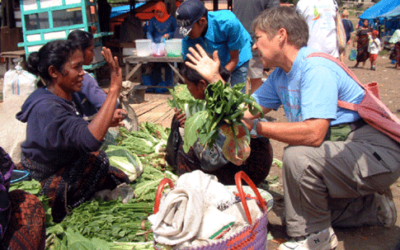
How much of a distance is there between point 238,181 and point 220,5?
53.5 feet

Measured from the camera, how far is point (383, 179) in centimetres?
240

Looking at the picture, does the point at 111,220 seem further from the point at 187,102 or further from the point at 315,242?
the point at 315,242

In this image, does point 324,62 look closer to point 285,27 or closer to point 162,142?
point 285,27

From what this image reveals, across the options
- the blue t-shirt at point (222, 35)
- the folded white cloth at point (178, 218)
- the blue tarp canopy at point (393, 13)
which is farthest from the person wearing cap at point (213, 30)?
the blue tarp canopy at point (393, 13)

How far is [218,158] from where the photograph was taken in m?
2.97

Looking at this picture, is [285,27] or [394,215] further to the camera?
[394,215]

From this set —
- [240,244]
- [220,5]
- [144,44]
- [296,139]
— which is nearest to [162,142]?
[296,139]

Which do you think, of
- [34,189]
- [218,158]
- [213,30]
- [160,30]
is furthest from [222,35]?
[160,30]

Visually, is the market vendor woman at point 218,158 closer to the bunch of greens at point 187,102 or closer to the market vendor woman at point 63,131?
the bunch of greens at point 187,102

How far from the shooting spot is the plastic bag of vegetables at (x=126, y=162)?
3.58 metres

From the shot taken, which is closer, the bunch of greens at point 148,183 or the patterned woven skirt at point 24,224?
the patterned woven skirt at point 24,224

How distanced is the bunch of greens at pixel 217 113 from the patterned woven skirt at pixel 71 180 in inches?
42.9

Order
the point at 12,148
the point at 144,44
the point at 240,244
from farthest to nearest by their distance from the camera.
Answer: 1. the point at 144,44
2. the point at 12,148
3. the point at 240,244

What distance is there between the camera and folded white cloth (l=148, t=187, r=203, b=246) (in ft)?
6.08
